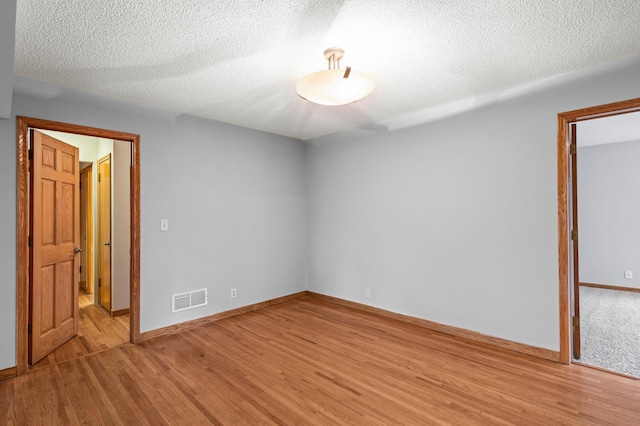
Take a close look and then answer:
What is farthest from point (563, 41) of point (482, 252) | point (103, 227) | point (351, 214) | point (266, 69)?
point (103, 227)

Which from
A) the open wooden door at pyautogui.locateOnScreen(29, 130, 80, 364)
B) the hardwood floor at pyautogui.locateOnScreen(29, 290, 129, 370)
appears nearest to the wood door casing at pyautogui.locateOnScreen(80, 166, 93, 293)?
the hardwood floor at pyautogui.locateOnScreen(29, 290, 129, 370)

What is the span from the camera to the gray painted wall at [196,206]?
265 centimetres

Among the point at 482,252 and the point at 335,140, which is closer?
the point at 482,252

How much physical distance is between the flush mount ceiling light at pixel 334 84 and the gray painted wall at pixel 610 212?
5.59 meters

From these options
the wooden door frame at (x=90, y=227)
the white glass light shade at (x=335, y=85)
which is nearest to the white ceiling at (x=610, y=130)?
the white glass light shade at (x=335, y=85)

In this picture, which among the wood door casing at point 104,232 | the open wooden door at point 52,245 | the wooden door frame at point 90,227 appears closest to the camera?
the open wooden door at point 52,245

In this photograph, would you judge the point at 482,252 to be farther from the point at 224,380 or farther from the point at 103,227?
the point at 103,227

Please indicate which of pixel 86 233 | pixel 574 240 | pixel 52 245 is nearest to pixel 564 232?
pixel 574 240

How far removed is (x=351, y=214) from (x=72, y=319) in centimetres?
355

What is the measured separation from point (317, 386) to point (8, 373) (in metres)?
2.53

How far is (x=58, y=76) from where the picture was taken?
8.57 feet

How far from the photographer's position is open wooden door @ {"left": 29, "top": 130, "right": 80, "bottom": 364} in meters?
2.79

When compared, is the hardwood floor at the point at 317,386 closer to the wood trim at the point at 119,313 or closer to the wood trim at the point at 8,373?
the wood trim at the point at 8,373

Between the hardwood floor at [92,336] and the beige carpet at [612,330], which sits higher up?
the beige carpet at [612,330]
